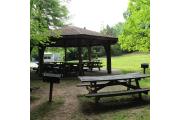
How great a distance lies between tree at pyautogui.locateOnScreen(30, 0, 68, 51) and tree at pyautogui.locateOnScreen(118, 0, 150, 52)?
9.04 ft

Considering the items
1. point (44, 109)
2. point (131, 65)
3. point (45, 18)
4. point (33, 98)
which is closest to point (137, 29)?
point (45, 18)

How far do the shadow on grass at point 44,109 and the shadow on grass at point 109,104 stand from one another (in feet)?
1.99

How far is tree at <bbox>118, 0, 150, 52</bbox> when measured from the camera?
35.0 feet

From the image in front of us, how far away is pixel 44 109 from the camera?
625cm

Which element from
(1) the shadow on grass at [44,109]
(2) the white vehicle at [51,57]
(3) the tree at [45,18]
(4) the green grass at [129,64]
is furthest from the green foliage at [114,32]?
(1) the shadow on grass at [44,109]

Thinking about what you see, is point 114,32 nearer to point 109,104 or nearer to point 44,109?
point 109,104

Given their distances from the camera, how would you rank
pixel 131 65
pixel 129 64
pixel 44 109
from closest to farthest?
pixel 44 109
pixel 131 65
pixel 129 64

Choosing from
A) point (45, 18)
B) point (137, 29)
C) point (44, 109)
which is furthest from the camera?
point (137, 29)

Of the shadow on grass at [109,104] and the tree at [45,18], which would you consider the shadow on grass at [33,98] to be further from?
the tree at [45,18]

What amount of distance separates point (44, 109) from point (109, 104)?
1.58 meters

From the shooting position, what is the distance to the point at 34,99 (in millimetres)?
7461

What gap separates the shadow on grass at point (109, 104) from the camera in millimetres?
6139
